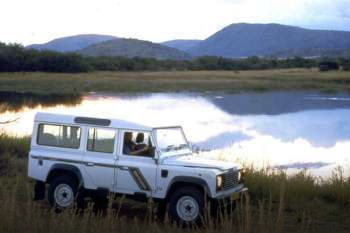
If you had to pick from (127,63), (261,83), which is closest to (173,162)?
(261,83)

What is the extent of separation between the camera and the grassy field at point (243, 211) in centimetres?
667

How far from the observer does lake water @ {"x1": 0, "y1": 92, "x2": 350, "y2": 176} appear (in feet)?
66.1

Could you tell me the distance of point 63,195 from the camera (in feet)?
36.2

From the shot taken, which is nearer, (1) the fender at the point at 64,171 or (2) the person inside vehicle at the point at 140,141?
(2) the person inside vehicle at the point at 140,141

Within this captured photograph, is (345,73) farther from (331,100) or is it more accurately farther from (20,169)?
(20,169)

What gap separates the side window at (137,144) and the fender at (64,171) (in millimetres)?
854

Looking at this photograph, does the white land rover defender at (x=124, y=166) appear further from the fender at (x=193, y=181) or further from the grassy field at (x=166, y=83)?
the grassy field at (x=166, y=83)

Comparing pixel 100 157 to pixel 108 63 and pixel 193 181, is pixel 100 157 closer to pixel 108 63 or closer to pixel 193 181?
pixel 193 181

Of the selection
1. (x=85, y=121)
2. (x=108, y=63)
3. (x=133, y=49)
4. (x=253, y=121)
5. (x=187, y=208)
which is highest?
(x=133, y=49)

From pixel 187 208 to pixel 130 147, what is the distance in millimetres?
1396

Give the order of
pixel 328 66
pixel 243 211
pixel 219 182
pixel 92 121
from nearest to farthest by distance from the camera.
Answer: pixel 243 211 < pixel 219 182 < pixel 92 121 < pixel 328 66

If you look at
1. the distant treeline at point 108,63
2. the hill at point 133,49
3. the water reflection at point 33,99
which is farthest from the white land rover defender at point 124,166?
the hill at point 133,49

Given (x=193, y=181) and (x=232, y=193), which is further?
(x=232, y=193)

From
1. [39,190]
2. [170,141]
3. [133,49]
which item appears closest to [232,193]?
[170,141]
